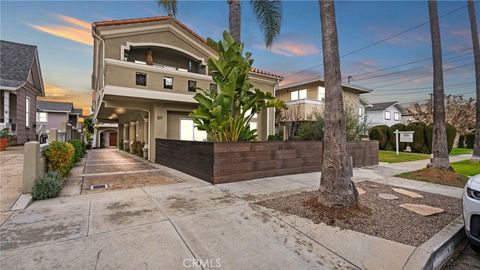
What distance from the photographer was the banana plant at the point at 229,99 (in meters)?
7.33

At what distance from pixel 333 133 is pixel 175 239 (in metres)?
3.27

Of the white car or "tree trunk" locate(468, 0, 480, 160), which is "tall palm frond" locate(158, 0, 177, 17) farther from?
"tree trunk" locate(468, 0, 480, 160)

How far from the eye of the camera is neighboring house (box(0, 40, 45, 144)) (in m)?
13.1

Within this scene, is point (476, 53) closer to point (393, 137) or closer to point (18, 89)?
point (393, 137)

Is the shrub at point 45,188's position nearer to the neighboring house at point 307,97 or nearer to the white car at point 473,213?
the white car at point 473,213

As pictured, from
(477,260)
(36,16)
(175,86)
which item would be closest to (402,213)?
(477,260)

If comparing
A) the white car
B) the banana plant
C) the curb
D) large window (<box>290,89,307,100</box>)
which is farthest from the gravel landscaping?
large window (<box>290,89,307,100</box>)

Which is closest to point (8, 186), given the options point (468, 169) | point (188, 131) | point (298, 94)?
point (188, 131)

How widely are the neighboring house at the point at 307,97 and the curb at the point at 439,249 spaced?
13953 millimetres

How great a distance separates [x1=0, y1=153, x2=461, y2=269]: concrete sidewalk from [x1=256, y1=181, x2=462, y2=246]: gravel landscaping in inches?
10.3

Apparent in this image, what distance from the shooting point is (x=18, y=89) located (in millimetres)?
13695

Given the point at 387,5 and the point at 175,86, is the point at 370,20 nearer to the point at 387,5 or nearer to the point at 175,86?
the point at 387,5

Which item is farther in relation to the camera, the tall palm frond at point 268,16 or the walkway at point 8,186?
the tall palm frond at point 268,16

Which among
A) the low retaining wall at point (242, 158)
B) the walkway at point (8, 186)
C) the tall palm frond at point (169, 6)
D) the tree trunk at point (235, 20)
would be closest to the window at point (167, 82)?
the low retaining wall at point (242, 158)
